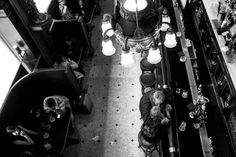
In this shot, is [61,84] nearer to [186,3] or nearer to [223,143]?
[223,143]

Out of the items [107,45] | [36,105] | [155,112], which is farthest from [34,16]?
[155,112]

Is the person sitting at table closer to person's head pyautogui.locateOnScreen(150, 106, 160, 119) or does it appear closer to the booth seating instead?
the booth seating

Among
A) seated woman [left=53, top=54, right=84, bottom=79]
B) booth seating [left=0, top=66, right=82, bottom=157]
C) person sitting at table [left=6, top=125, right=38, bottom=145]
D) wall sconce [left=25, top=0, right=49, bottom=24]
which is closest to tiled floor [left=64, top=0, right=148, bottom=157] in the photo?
seated woman [left=53, top=54, right=84, bottom=79]

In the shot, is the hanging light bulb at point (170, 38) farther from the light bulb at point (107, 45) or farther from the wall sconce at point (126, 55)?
the light bulb at point (107, 45)

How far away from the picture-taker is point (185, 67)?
14.8 feet

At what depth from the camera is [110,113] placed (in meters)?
4.92

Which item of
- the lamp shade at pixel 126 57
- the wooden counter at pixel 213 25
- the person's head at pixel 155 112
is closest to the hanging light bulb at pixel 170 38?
the lamp shade at pixel 126 57

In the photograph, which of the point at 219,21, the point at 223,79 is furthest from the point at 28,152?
the point at 219,21

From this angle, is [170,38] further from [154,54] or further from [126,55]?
[126,55]

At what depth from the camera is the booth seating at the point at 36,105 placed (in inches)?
145

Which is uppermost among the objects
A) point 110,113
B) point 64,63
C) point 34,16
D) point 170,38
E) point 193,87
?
point 170,38

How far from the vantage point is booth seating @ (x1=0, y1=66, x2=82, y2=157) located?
3.67m

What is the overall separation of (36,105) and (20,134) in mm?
876

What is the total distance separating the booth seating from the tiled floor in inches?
29.3
